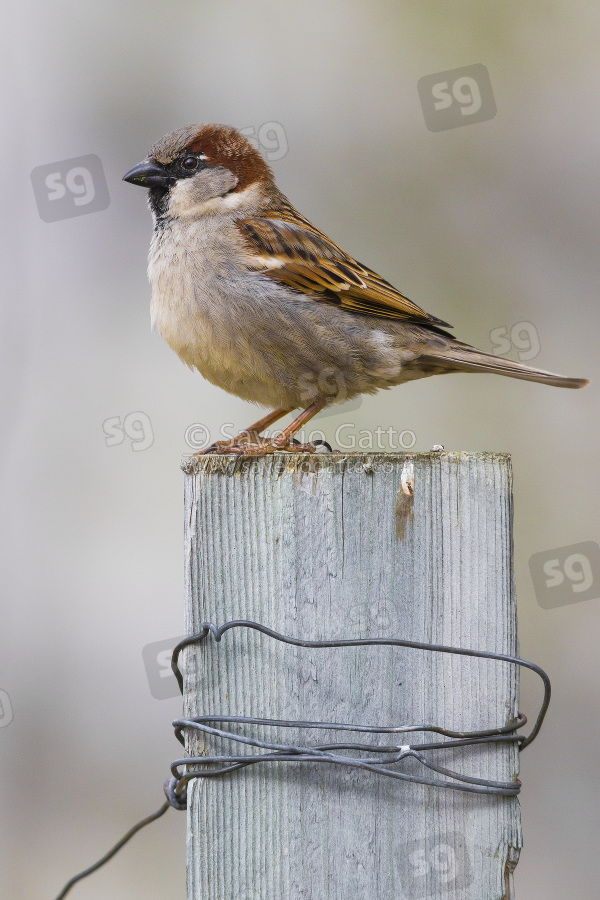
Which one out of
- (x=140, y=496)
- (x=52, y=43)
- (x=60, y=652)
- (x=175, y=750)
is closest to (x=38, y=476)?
(x=140, y=496)

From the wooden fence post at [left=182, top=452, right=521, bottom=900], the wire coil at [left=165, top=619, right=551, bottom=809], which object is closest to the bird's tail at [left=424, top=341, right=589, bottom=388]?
the wooden fence post at [left=182, top=452, right=521, bottom=900]

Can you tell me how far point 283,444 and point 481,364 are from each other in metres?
0.91

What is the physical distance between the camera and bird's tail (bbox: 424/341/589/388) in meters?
2.75

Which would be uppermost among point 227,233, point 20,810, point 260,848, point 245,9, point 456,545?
point 245,9

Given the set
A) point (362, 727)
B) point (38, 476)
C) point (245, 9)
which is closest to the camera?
point (362, 727)

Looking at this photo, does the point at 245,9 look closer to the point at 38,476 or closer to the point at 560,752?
the point at 38,476

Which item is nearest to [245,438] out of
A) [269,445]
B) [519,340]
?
[269,445]

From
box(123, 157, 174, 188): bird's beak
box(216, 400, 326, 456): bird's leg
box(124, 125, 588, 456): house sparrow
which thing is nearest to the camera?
box(216, 400, 326, 456): bird's leg

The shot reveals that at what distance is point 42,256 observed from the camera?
415 cm

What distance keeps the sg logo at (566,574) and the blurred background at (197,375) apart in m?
0.03

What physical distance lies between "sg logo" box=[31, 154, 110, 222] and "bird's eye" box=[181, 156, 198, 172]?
107 cm

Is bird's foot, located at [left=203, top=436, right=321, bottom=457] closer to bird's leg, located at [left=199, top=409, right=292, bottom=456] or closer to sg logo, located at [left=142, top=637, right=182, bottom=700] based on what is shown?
bird's leg, located at [left=199, top=409, right=292, bottom=456]

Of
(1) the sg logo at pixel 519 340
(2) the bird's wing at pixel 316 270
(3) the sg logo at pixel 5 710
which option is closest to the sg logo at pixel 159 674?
(3) the sg logo at pixel 5 710

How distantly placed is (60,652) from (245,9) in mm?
3283
